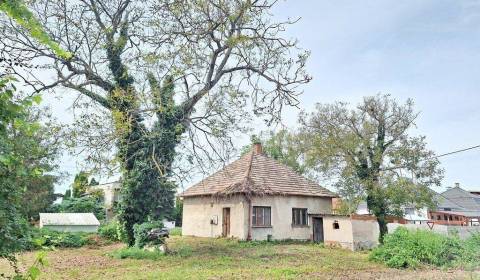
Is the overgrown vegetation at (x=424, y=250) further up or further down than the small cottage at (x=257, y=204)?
further down

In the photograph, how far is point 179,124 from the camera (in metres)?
19.5

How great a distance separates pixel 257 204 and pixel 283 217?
2.16 metres

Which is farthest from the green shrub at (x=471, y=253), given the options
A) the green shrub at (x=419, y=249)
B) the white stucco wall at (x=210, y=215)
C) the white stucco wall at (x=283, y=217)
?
the white stucco wall at (x=210, y=215)

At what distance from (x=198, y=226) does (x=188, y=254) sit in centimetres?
988

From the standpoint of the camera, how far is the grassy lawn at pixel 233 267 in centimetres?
1284

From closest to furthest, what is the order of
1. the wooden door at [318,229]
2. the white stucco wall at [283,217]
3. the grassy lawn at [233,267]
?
the grassy lawn at [233,267], the white stucco wall at [283,217], the wooden door at [318,229]

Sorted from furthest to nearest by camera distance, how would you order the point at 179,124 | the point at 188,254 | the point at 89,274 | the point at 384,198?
the point at 384,198 < the point at 179,124 < the point at 188,254 < the point at 89,274

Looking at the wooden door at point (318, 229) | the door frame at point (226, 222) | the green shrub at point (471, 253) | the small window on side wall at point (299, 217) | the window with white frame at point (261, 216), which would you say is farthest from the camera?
the wooden door at point (318, 229)

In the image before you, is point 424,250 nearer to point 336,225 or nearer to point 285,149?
point 336,225

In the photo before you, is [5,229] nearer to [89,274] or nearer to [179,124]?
[89,274]

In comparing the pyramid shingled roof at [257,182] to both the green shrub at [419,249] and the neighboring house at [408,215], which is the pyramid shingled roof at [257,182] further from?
the green shrub at [419,249]

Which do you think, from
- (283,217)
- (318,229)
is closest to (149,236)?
(283,217)

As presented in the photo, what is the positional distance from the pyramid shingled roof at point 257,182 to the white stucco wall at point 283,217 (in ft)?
1.72

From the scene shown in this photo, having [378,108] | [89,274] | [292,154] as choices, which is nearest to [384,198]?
[378,108]
